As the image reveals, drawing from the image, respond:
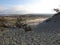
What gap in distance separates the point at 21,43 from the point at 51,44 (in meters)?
1.27

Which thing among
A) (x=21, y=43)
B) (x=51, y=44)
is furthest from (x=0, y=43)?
(x=51, y=44)

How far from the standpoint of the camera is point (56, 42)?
7.86 m

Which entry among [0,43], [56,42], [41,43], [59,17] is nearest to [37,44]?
[41,43]

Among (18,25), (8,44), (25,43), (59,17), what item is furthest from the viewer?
(59,17)

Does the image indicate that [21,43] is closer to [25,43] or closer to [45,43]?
[25,43]

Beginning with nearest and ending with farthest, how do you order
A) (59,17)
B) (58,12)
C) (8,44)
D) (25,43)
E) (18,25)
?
1. (8,44)
2. (25,43)
3. (18,25)
4. (59,17)
5. (58,12)

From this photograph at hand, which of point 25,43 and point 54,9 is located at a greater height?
point 54,9

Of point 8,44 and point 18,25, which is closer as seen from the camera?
point 8,44

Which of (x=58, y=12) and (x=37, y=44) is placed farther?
(x=58, y=12)

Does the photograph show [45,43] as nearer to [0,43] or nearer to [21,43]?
[21,43]

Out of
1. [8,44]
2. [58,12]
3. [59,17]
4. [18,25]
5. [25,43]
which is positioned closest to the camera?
[8,44]

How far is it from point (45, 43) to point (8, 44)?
5.45 ft

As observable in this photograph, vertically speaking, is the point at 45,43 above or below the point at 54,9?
below

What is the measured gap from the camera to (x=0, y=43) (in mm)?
7398
